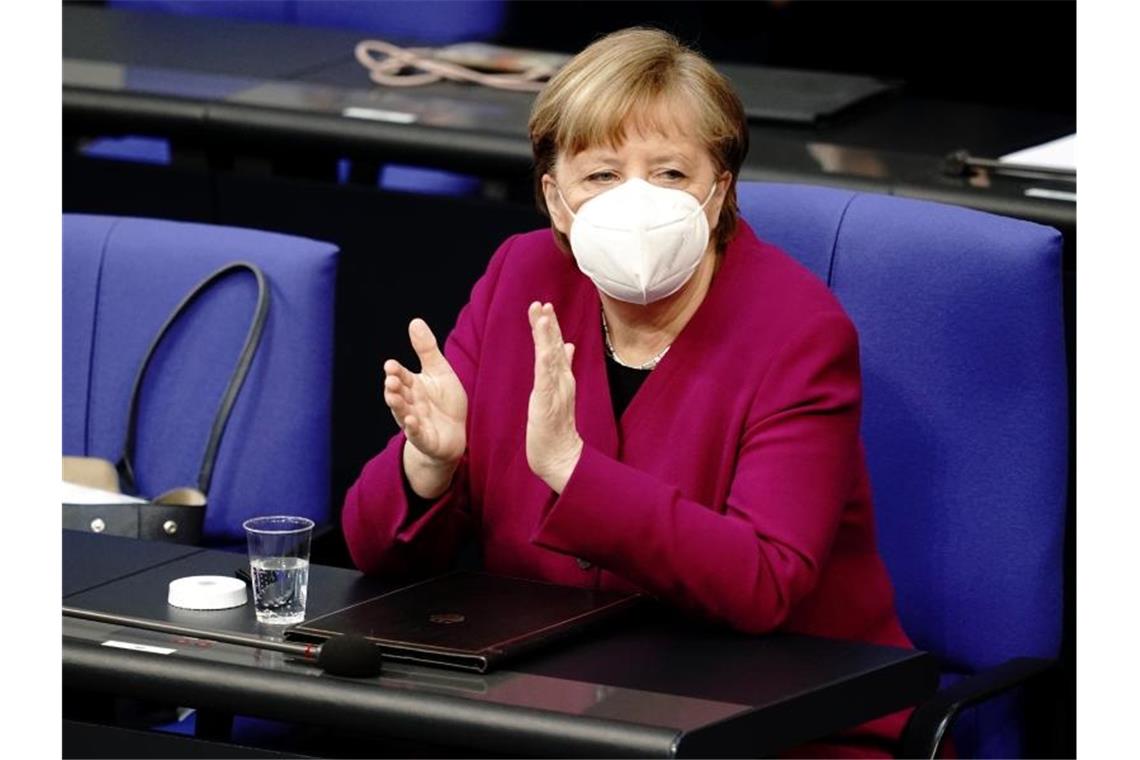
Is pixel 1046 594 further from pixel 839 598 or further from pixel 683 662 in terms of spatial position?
pixel 683 662

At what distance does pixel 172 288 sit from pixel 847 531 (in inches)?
38.6

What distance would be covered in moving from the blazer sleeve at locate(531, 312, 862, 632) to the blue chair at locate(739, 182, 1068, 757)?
0.27m

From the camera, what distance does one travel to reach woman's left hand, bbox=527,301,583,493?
1.94 metres

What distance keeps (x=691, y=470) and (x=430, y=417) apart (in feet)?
0.86

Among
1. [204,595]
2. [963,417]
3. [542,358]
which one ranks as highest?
[542,358]

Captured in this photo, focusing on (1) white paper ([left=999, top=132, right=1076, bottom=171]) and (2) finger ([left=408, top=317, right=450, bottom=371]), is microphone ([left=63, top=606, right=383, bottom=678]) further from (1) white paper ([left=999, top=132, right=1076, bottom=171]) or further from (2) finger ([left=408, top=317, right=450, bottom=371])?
(1) white paper ([left=999, top=132, right=1076, bottom=171])

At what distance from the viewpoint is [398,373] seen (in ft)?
6.64

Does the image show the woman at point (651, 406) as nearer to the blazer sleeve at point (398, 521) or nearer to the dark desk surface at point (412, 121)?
the blazer sleeve at point (398, 521)

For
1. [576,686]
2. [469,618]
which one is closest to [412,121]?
[469,618]

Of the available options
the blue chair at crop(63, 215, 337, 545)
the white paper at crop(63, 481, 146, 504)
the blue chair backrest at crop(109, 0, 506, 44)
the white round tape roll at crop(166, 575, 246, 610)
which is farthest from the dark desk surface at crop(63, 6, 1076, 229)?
Result: the white round tape roll at crop(166, 575, 246, 610)

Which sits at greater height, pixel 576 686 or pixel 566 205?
pixel 566 205

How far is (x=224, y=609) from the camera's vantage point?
77.6 inches

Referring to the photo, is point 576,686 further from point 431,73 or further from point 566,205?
point 431,73
